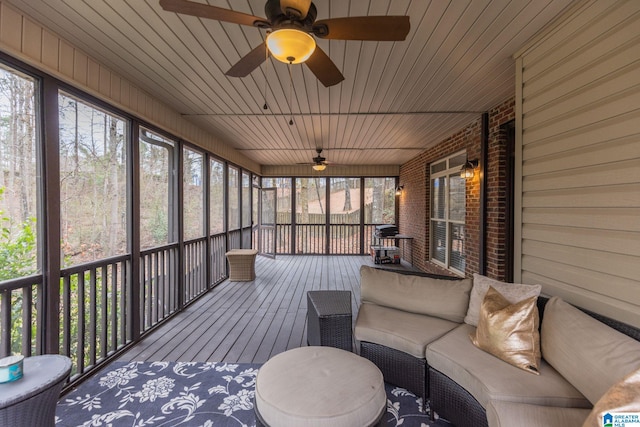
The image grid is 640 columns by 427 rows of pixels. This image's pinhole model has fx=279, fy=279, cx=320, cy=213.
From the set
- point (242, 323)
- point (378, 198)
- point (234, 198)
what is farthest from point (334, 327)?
point (378, 198)

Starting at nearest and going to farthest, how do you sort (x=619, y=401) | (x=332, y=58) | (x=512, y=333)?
(x=619, y=401)
(x=512, y=333)
(x=332, y=58)

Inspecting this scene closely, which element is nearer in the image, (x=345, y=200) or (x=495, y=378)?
(x=495, y=378)

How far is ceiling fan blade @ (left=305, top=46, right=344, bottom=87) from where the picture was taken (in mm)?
1747

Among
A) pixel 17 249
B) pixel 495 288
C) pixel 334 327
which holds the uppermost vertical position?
pixel 17 249

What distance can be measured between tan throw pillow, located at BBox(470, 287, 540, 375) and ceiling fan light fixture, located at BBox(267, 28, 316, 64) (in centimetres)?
198

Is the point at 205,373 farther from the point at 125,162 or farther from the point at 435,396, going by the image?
the point at 125,162

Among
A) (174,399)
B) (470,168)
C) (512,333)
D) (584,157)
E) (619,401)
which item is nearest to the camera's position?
(619,401)

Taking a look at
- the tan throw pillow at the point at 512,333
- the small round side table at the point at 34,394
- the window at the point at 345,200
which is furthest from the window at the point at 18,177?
the window at the point at 345,200

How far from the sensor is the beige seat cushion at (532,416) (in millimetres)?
1226

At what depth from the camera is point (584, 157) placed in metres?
1.84

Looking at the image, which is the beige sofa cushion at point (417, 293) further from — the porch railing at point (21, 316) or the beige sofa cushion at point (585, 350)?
the porch railing at point (21, 316)

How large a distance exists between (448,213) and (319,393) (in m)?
4.58

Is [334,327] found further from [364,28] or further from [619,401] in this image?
[364,28]

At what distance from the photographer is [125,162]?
2.88m
